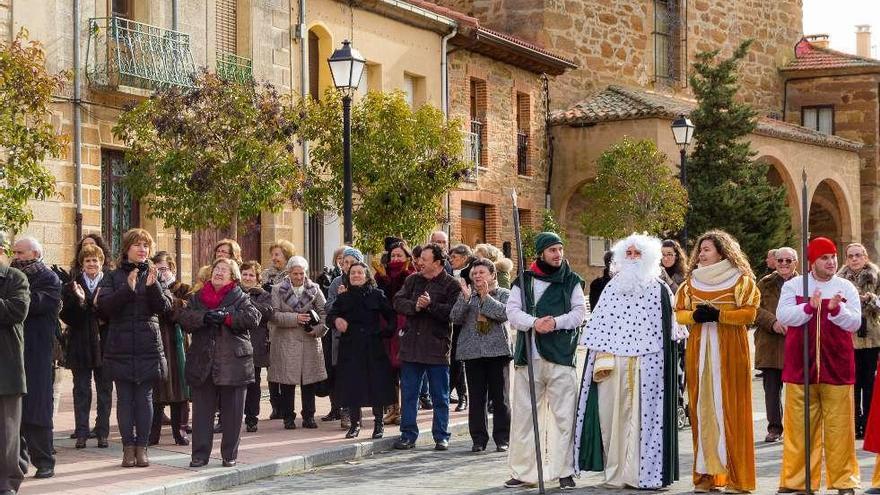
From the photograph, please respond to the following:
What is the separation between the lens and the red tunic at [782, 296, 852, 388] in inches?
420

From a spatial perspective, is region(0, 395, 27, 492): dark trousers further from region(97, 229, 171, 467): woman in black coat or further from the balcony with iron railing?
the balcony with iron railing

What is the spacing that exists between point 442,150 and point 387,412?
23.6ft

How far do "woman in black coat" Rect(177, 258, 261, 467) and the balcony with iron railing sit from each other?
16657 mm

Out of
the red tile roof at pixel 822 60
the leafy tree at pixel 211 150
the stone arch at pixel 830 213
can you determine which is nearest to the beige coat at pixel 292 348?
the leafy tree at pixel 211 150

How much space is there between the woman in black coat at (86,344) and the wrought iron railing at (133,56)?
6.96 meters

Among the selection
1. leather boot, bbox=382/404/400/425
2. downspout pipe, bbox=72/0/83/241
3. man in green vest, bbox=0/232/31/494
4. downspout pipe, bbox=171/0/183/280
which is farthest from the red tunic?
downspout pipe, bbox=171/0/183/280

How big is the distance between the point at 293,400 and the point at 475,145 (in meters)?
15.7

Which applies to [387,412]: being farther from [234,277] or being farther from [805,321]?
[805,321]

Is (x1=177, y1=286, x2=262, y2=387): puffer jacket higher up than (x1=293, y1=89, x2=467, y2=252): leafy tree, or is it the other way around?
(x1=293, y1=89, x2=467, y2=252): leafy tree

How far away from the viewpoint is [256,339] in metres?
14.6

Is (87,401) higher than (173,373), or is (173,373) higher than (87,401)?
(173,373)

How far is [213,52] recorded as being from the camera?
893 inches

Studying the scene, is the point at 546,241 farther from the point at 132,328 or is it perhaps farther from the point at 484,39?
the point at 484,39

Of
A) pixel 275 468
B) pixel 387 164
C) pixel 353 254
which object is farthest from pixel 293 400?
pixel 387 164
